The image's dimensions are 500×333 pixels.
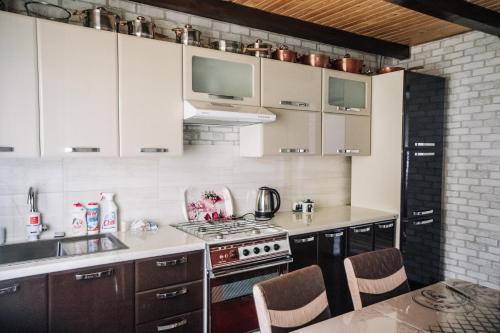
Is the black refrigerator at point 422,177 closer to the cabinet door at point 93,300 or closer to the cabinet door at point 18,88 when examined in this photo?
the cabinet door at point 93,300

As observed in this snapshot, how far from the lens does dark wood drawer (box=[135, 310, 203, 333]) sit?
2092 millimetres

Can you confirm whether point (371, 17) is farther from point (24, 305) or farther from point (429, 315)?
point (24, 305)

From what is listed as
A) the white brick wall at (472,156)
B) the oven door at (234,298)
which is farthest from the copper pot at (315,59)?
the oven door at (234,298)

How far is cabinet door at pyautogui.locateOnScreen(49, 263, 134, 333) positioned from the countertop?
1.18 meters

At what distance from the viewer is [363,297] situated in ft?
5.96

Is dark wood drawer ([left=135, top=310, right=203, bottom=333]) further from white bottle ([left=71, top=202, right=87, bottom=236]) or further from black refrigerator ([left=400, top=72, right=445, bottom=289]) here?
black refrigerator ([left=400, top=72, right=445, bottom=289])

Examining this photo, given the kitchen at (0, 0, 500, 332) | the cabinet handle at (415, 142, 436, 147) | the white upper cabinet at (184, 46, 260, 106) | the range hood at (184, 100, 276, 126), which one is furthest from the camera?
the cabinet handle at (415, 142, 436, 147)

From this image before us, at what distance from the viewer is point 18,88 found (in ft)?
6.41

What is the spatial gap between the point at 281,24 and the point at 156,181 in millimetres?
1690

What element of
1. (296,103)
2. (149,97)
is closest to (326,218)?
(296,103)

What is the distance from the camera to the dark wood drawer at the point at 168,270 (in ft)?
6.78

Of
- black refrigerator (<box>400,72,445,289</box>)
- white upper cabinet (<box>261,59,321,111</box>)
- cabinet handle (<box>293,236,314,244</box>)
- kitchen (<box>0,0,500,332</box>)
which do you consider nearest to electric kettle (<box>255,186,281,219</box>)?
kitchen (<box>0,0,500,332</box>)

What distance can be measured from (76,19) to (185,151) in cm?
115

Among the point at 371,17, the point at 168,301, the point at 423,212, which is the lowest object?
the point at 168,301
